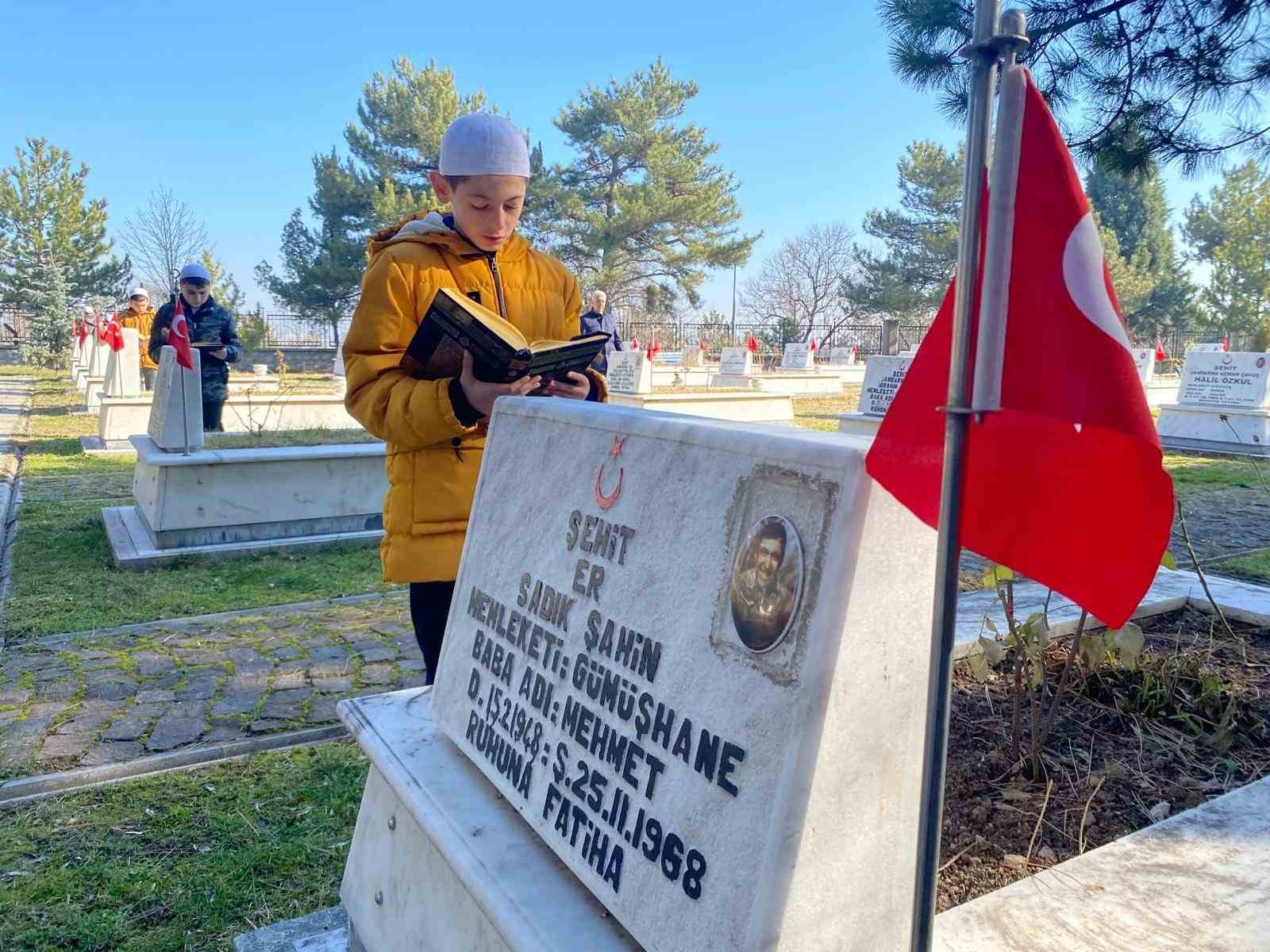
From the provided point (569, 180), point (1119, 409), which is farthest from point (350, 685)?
point (569, 180)

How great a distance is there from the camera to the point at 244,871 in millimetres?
2424

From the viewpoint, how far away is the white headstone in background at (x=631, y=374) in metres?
17.4

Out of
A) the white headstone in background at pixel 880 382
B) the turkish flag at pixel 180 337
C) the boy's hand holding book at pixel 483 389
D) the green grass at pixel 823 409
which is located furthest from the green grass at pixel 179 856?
the green grass at pixel 823 409

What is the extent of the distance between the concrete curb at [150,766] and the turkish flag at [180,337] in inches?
154

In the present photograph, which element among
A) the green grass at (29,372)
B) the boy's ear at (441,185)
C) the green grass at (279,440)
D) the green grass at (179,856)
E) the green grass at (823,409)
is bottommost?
the green grass at (179,856)

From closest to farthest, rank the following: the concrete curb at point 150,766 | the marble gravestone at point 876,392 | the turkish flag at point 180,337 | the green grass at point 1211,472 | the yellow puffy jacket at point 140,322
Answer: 1. the concrete curb at point 150,766
2. the turkish flag at point 180,337
3. the green grass at point 1211,472
4. the marble gravestone at point 876,392
5. the yellow puffy jacket at point 140,322

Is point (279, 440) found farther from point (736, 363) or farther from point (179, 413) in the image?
point (736, 363)

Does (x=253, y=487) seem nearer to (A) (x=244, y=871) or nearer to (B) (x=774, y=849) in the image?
(A) (x=244, y=871)

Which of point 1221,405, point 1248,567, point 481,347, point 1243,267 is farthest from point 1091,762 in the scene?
point 1243,267

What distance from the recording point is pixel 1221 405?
12.7 m

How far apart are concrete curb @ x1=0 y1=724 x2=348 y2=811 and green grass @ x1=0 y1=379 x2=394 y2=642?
1715mm

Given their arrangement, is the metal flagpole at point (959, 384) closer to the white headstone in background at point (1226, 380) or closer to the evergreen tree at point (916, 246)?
the white headstone in background at point (1226, 380)

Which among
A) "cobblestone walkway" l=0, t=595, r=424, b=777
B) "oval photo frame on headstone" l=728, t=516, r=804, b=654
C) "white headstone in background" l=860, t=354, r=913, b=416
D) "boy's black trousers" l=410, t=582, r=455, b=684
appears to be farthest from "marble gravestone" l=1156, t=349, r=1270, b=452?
"oval photo frame on headstone" l=728, t=516, r=804, b=654

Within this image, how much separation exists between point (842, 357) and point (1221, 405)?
21733 millimetres
